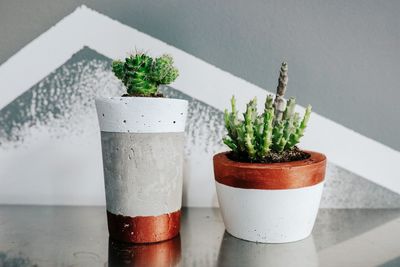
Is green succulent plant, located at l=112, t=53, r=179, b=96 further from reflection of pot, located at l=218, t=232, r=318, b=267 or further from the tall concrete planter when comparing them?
reflection of pot, located at l=218, t=232, r=318, b=267

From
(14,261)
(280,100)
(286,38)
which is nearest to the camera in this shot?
(14,261)

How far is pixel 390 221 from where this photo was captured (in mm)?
827

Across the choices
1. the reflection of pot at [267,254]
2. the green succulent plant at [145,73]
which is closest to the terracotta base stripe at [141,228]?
the reflection of pot at [267,254]

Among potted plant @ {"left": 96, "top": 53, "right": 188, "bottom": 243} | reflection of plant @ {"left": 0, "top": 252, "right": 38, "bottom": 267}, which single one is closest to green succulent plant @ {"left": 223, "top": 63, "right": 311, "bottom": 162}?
potted plant @ {"left": 96, "top": 53, "right": 188, "bottom": 243}

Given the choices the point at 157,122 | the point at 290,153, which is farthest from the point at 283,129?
the point at 157,122

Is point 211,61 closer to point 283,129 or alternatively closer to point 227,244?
point 283,129

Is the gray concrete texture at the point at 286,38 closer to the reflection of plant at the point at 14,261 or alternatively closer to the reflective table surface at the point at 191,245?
the reflective table surface at the point at 191,245

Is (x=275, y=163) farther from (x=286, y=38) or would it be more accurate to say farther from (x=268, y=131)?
(x=286, y=38)

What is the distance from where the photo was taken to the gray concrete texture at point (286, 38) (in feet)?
2.88

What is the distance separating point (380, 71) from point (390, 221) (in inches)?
13.1

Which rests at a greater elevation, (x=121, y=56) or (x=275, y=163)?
(x=121, y=56)

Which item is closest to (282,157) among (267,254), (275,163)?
(275,163)

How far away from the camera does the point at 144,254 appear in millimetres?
624

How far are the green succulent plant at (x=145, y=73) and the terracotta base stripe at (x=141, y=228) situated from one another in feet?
0.70
